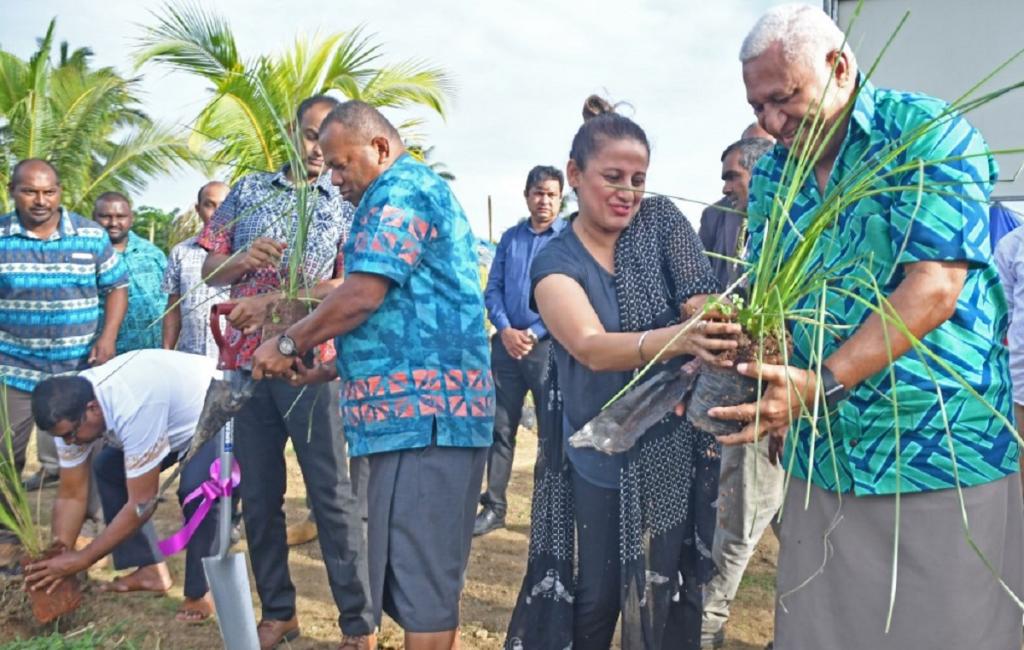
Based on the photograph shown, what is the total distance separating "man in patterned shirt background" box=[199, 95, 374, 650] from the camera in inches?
134

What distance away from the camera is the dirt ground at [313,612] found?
3.53m

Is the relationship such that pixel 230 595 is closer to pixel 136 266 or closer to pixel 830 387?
pixel 830 387

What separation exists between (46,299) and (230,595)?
241 cm

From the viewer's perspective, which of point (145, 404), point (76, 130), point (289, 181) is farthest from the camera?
point (76, 130)

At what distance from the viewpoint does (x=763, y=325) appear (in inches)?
68.5

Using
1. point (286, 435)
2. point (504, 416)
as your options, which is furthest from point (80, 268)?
point (504, 416)

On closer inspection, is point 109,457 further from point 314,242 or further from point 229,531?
point 314,242

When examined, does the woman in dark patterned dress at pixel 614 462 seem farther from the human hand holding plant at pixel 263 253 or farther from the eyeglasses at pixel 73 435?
the eyeglasses at pixel 73 435

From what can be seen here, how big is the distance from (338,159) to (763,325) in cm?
148

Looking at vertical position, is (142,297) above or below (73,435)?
above

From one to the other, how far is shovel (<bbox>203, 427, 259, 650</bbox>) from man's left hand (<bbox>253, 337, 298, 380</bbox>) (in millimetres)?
856

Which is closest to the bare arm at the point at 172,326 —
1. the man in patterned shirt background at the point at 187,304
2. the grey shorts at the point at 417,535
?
the man in patterned shirt background at the point at 187,304

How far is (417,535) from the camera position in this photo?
8.63 ft

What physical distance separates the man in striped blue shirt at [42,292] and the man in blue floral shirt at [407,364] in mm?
2700
